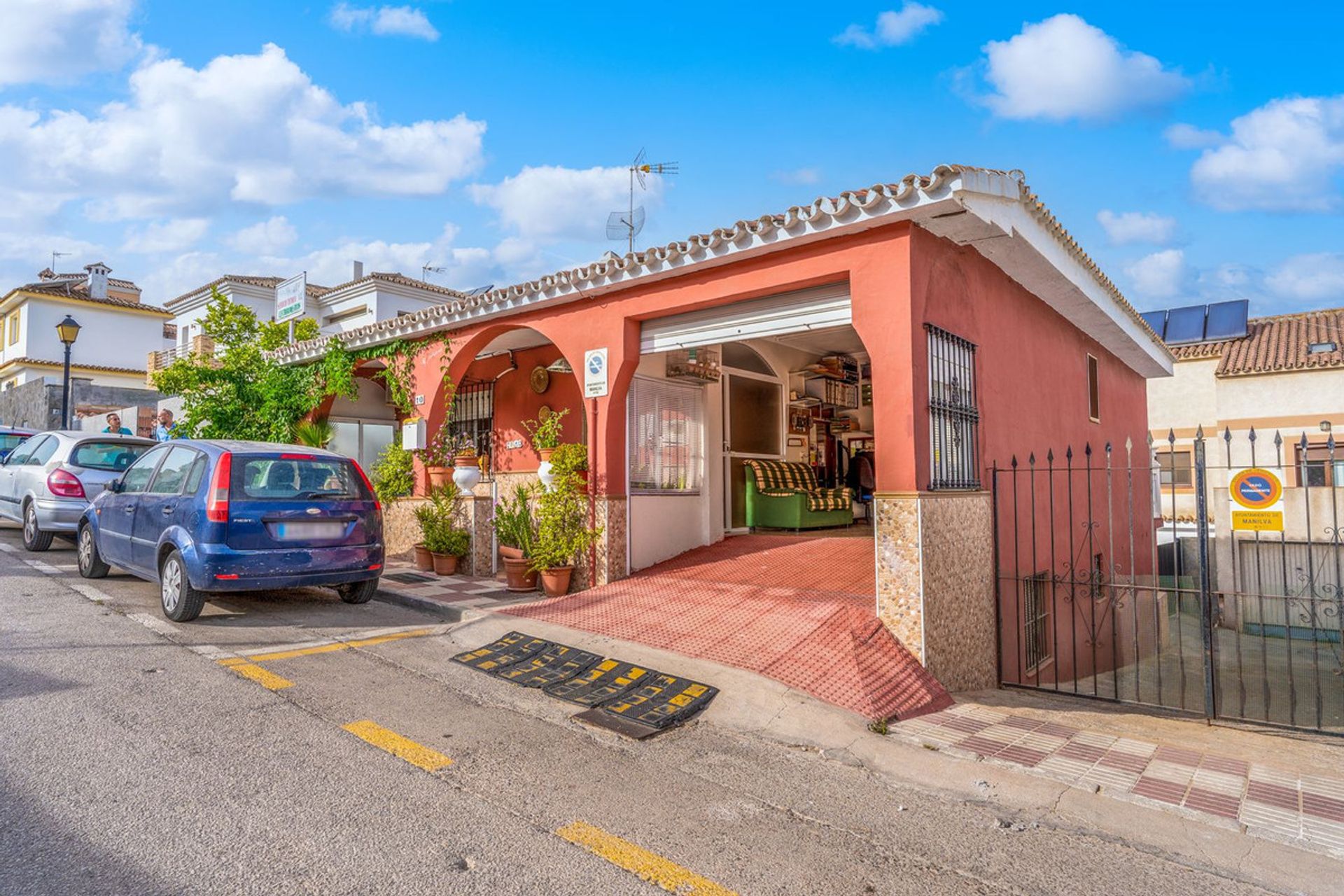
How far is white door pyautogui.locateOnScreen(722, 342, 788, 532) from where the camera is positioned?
36.4 ft

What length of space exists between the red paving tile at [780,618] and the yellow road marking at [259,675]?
2398 millimetres

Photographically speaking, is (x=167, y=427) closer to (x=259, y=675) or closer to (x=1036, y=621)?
(x=259, y=675)

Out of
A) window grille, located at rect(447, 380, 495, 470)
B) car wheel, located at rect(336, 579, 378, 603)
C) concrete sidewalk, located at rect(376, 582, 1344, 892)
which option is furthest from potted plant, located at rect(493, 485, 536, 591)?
window grille, located at rect(447, 380, 495, 470)

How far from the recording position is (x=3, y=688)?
15.1ft

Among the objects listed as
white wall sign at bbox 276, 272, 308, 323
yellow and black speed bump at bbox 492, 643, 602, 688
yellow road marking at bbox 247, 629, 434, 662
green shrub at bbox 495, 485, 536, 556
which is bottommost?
yellow and black speed bump at bbox 492, 643, 602, 688

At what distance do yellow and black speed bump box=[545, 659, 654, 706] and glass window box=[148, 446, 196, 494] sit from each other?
13.5 ft

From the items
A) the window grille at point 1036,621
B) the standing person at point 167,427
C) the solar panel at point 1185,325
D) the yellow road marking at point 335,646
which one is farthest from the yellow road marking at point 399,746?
the solar panel at point 1185,325

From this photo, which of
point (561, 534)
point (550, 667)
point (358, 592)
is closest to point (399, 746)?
point (550, 667)

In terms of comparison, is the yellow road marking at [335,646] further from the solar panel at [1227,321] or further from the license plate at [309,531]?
the solar panel at [1227,321]

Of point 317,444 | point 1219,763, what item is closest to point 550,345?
point 317,444

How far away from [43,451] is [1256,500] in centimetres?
1381

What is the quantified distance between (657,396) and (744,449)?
212cm

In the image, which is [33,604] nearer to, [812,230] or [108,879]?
[108,879]

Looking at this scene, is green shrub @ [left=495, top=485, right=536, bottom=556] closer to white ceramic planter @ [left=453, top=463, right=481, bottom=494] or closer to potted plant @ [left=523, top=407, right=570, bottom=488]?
potted plant @ [left=523, top=407, right=570, bottom=488]
